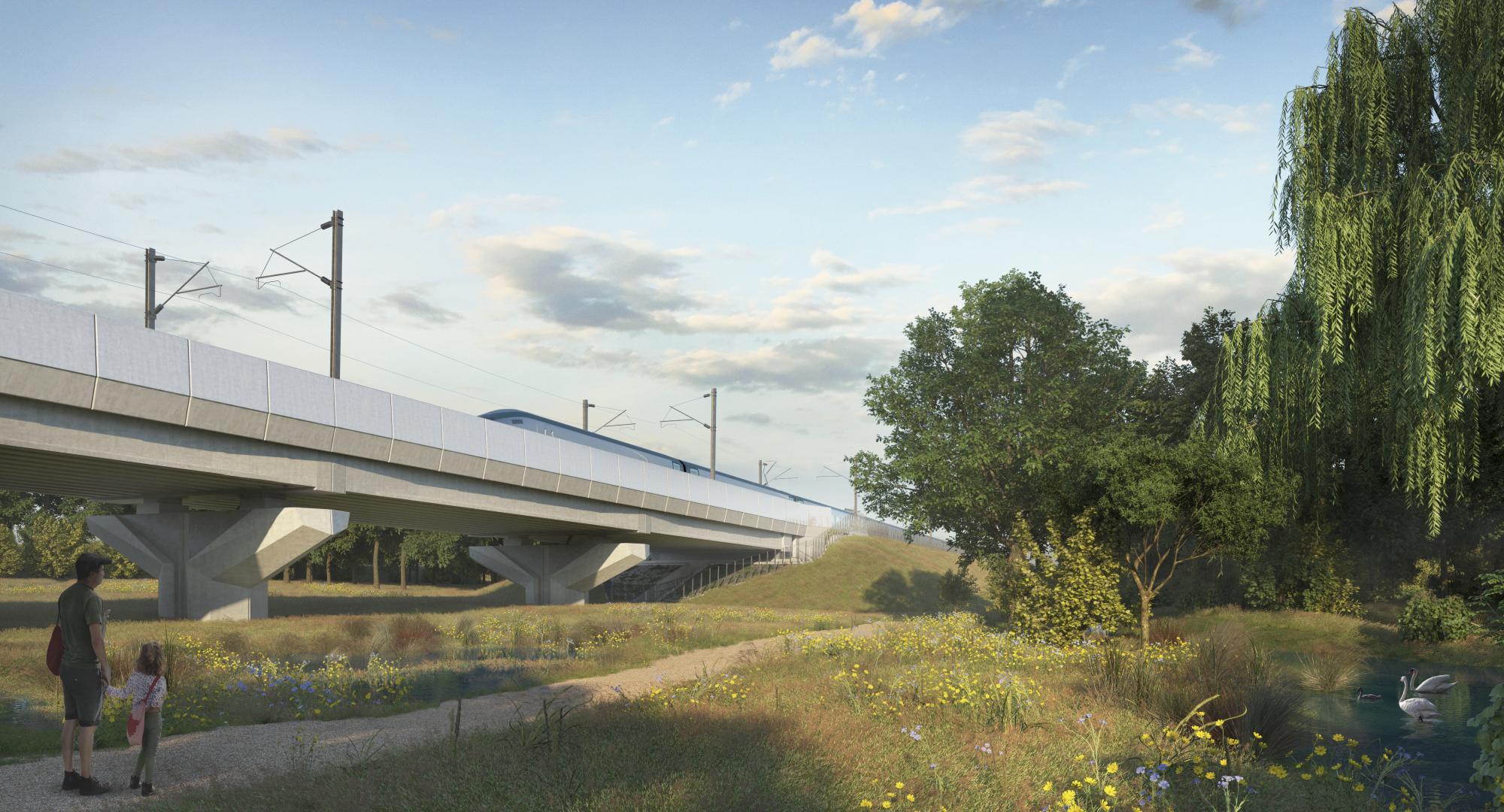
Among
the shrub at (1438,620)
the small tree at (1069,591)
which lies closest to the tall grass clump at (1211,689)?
the small tree at (1069,591)

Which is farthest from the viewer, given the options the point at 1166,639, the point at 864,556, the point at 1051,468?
the point at 864,556

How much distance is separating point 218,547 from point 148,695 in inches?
934

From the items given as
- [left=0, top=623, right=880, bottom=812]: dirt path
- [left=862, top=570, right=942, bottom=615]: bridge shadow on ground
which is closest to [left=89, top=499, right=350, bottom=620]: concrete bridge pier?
[left=0, top=623, right=880, bottom=812]: dirt path

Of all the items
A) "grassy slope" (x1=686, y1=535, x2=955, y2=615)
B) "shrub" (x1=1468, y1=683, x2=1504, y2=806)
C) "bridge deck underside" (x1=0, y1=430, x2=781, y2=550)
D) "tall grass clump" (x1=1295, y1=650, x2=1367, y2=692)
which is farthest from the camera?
Result: "grassy slope" (x1=686, y1=535, x2=955, y2=615)

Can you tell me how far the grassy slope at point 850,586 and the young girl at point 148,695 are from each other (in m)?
43.7

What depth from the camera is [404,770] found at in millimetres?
8086

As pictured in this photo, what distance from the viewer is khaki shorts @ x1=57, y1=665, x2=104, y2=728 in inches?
327

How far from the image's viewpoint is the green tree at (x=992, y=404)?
3447 cm

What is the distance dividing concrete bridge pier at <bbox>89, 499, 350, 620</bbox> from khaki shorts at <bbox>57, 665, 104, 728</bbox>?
21.5 m

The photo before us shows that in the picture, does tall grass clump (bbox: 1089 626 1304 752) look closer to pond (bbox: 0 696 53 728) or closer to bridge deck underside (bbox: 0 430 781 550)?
pond (bbox: 0 696 53 728)

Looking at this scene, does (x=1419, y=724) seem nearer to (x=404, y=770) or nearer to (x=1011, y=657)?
(x=1011, y=657)

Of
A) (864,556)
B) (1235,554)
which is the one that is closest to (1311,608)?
(1235,554)

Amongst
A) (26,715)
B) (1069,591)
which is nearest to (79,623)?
(26,715)

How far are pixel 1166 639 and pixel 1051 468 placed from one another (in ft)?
43.3
